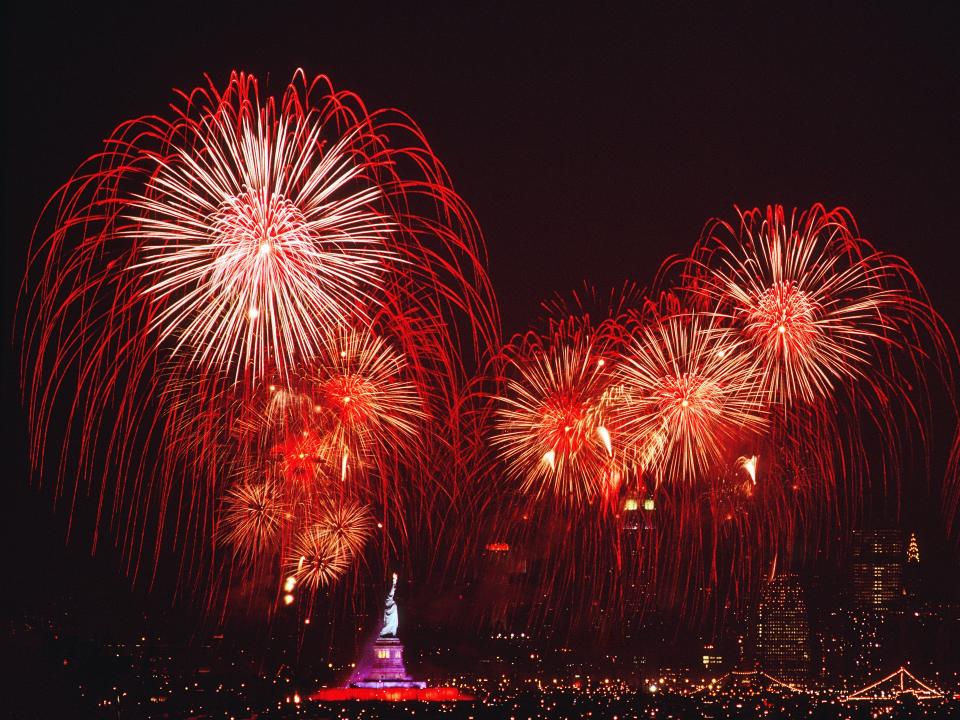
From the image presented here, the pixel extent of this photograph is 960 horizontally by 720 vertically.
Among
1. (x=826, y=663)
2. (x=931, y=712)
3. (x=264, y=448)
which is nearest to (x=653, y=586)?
(x=826, y=663)

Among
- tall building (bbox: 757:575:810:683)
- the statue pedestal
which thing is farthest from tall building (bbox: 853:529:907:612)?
the statue pedestal

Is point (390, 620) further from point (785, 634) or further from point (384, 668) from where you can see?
point (785, 634)

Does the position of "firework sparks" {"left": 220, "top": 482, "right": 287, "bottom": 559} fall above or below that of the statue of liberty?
above

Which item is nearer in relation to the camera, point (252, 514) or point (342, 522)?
point (252, 514)

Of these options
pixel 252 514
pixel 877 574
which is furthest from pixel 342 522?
pixel 877 574

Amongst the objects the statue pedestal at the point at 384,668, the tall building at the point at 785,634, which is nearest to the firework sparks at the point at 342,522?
the statue pedestal at the point at 384,668

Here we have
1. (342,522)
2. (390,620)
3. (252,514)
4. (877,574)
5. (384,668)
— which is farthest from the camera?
(877,574)

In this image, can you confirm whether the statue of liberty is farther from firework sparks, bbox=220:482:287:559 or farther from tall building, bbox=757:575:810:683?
tall building, bbox=757:575:810:683

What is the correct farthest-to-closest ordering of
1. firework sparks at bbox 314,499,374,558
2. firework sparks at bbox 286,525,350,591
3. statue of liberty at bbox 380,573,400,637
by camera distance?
statue of liberty at bbox 380,573,400,637 < firework sparks at bbox 286,525,350,591 < firework sparks at bbox 314,499,374,558
